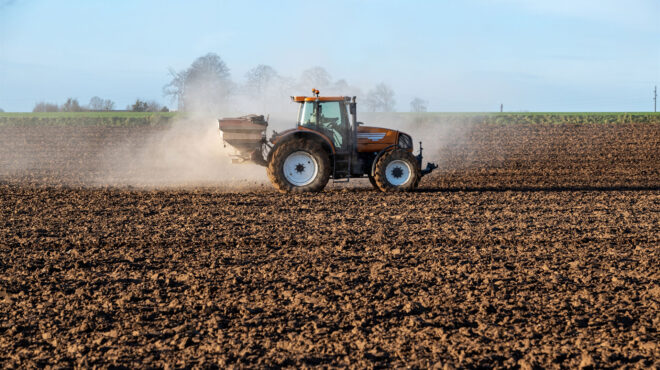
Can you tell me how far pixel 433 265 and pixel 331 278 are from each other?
1257 mm

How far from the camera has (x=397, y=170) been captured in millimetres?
14188

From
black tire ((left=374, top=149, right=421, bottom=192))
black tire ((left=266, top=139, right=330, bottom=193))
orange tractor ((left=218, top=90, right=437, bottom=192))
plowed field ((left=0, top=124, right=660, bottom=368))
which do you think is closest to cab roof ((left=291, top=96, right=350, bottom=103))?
orange tractor ((left=218, top=90, right=437, bottom=192))

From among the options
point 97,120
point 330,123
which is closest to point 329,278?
point 330,123

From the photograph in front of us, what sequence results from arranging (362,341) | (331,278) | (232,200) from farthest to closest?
(232,200)
(331,278)
(362,341)

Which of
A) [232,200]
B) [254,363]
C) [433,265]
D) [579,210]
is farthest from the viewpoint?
[232,200]

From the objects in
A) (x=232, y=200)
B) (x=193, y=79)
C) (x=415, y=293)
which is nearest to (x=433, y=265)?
(x=415, y=293)

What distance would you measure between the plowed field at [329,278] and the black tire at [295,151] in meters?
0.30

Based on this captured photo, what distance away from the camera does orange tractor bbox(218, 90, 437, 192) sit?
1347 cm

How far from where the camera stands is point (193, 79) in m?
16.9

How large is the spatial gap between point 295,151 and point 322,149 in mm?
509

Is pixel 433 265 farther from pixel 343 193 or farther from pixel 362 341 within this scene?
pixel 343 193

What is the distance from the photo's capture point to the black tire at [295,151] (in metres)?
13.5

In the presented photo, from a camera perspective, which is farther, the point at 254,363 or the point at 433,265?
the point at 433,265

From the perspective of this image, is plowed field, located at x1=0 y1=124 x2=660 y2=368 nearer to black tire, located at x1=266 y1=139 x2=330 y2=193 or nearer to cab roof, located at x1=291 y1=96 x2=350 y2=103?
black tire, located at x1=266 y1=139 x2=330 y2=193
